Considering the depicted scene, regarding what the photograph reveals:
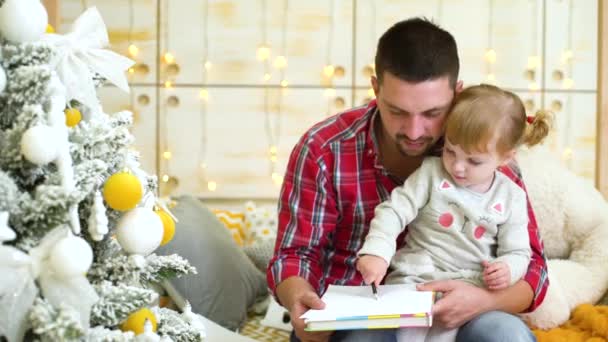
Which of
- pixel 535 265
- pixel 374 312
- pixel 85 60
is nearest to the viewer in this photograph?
pixel 85 60

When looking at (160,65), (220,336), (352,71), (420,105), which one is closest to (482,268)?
(420,105)

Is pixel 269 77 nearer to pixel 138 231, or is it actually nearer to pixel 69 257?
pixel 138 231

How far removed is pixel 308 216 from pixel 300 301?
11.9 inches

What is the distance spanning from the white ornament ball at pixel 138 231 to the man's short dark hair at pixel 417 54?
777 millimetres

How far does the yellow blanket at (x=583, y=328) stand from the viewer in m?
1.85

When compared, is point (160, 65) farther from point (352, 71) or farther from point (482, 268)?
point (482, 268)

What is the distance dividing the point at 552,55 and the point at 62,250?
2525mm

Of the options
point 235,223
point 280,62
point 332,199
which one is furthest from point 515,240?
point 280,62

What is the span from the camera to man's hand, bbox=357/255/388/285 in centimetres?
146

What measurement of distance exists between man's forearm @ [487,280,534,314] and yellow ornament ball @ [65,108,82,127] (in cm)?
96

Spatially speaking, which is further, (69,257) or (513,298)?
(513,298)

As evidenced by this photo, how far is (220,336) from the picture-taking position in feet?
6.72

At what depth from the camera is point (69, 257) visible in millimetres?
901

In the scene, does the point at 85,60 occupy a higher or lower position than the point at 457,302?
higher
